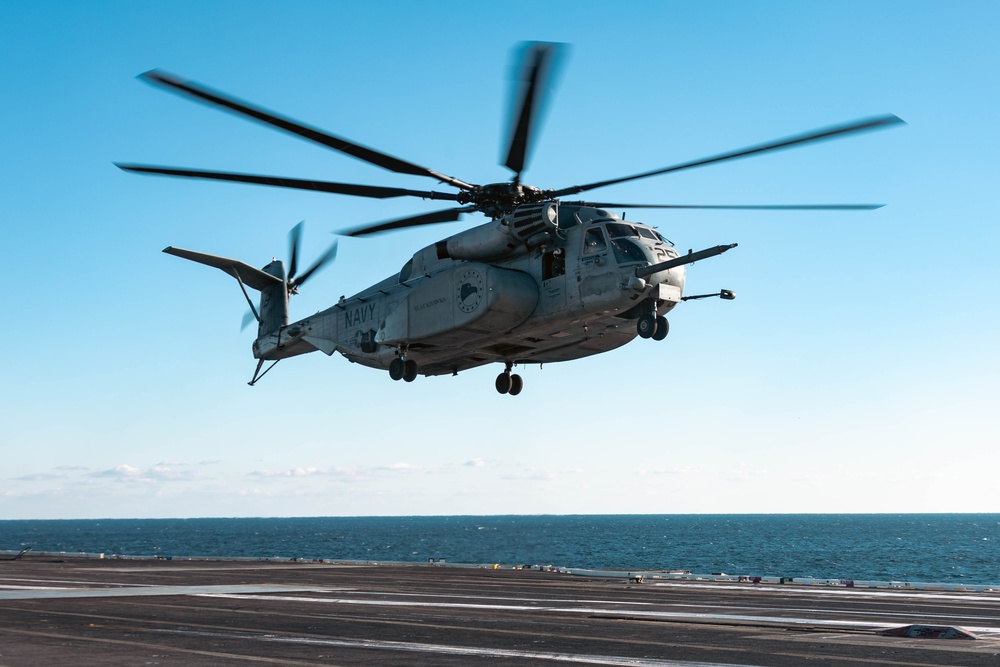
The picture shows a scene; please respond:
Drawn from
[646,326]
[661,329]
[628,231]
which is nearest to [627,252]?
[628,231]

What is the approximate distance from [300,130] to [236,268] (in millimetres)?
16494

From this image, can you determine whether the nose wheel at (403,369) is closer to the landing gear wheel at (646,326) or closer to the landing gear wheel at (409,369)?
the landing gear wheel at (409,369)

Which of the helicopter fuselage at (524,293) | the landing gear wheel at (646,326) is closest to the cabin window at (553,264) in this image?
the helicopter fuselage at (524,293)

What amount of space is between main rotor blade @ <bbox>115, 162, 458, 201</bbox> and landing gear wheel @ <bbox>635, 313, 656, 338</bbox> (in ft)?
18.2

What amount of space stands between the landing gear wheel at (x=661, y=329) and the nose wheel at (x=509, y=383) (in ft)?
20.7

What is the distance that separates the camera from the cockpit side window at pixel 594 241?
23.6 m

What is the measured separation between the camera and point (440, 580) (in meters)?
32.1

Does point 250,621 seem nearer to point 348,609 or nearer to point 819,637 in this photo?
point 348,609

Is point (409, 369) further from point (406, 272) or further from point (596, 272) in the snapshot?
point (596, 272)

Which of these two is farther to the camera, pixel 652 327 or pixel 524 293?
pixel 524 293

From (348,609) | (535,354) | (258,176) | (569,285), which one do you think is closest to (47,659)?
(348,609)

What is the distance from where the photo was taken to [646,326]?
75.7ft

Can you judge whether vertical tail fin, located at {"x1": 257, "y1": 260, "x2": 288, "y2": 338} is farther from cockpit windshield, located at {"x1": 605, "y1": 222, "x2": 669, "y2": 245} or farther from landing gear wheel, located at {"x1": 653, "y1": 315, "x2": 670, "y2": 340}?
landing gear wheel, located at {"x1": 653, "y1": 315, "x2": 670, "y2": 340}

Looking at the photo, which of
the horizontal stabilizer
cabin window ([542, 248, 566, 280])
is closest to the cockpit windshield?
cabin window ([542, 248, 566, 280])
